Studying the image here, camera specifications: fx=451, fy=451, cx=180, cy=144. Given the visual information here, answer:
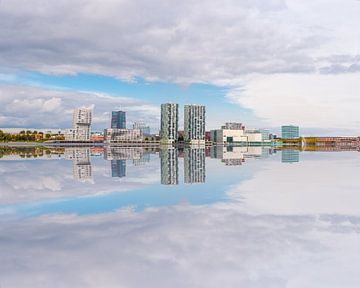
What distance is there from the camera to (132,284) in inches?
272

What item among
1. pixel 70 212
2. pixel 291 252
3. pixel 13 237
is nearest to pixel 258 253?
pixel 291 252

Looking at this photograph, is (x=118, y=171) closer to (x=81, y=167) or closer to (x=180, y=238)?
(x=81, y=167)

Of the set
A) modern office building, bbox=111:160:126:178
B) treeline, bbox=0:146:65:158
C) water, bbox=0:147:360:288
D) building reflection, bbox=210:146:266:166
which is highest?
treeline, bbox=0:146:65:158

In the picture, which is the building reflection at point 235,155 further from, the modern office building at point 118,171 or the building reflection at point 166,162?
the modern office building at point 118,171

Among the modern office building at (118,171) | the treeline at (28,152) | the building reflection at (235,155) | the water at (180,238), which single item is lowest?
the water at (180,238)

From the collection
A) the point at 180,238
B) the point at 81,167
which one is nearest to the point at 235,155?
the point at 81,167

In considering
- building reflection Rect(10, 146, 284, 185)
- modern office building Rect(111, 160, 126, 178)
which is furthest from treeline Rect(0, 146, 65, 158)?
modern office building Rect(111, 160, 126, 178)

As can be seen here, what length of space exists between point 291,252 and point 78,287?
4138 mm

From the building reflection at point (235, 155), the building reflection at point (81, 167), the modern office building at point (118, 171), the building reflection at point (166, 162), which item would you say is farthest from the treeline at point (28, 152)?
the modern office building at point (118, 171)

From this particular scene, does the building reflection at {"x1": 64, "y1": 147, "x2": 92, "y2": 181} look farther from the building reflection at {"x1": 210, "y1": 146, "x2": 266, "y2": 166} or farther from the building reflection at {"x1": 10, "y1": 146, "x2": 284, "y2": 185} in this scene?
the building reflection at {"x1": 210, "y1": 146, "x2": 266, "y2": 166}

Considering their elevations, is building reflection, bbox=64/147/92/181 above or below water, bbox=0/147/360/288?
above

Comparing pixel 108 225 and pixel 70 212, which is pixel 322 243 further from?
pixel 70 212

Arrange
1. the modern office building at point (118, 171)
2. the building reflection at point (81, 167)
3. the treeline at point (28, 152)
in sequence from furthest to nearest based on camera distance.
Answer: the treeline at point (28, 152) → the modern office building at point (118, 171) → the building reflection at point (81, 167)

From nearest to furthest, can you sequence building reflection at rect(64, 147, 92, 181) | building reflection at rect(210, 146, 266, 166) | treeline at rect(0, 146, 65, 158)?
building reflection at rect(64, 147, 92, 181) < building reflection at rect(210, 146, 266, 166) < treeline at rect(0, 146, 65, 158)
